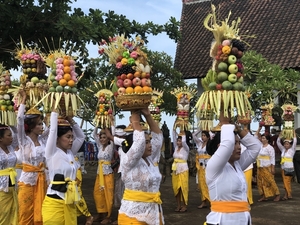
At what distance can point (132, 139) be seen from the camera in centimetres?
439

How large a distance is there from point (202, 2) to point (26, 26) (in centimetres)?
1571

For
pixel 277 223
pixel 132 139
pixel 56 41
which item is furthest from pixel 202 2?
pixel 132 139

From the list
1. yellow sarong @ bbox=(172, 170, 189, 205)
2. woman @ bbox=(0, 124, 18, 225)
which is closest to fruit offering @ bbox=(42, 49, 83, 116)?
woman @ bbox=(0, 124, 18, 225)

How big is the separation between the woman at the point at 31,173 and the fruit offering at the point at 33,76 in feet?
1.08

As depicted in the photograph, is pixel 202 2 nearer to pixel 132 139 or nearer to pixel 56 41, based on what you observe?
pixel 56 41

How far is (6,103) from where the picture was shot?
250 inches

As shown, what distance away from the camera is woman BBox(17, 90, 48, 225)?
6.21 metres

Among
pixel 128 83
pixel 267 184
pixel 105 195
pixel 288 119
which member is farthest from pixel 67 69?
pixel 267 184

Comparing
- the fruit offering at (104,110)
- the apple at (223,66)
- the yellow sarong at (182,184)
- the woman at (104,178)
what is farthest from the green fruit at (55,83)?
the yellow sarong at (182,184)

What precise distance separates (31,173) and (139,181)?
8.28 ft

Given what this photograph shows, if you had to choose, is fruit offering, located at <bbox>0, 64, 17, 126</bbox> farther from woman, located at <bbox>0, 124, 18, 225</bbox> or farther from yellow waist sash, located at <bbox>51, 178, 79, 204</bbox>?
yellow waist sash, located at <bbox>51, 178, 79, 204</bbox>

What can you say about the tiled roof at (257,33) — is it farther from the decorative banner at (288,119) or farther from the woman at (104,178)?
the woman at (104,178)

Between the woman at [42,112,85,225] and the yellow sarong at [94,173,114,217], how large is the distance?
3.41 meters

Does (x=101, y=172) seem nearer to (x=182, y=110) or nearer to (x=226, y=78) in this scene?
(x=182, y=110)
